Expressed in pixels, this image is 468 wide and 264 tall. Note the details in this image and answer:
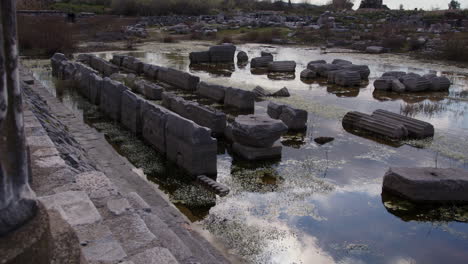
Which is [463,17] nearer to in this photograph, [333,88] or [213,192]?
[333,88]

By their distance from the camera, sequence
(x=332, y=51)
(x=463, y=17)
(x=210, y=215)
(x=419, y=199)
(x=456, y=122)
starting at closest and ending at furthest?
(x=210, y=215)
(x=419, y=199)
(x=456, y=122)
(x=332, y=51)
(x=463, y=17)

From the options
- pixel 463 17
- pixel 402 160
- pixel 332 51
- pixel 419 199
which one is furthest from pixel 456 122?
pixel 463 17

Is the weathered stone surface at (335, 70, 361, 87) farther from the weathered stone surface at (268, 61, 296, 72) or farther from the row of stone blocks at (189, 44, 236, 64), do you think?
the row of stone blocks at (189, 44, 236, 64)

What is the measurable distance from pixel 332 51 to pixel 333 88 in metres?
13.7

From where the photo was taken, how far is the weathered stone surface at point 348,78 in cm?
1752

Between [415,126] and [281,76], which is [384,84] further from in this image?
[415,126]

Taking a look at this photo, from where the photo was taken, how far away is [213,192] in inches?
292

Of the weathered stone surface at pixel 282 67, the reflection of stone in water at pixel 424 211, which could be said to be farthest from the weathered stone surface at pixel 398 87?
the reflection of stone in water at pixel 424 211

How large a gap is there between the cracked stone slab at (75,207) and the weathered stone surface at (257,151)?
4.99 meters

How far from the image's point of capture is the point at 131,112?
10547mm

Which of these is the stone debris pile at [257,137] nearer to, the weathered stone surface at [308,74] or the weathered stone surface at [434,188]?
the weathered stone surface at [434,188]

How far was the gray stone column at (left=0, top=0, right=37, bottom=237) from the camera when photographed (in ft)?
6.13

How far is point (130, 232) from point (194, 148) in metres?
3.74

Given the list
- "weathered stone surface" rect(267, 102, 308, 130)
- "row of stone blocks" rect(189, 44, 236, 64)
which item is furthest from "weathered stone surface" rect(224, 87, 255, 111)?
"row of stone blocks" rect(189, 44, 236, 64)
